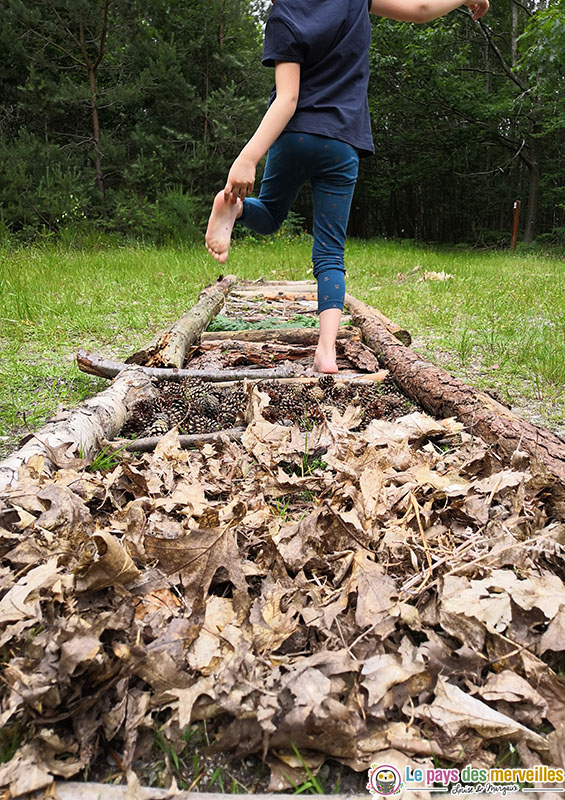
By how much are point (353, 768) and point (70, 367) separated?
2695 millimetres

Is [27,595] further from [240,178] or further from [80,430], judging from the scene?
[240,178]

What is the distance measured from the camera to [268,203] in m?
3.14

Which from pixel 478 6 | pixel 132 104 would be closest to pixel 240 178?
pixel 478 6

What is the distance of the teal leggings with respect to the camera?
2789 millimetres

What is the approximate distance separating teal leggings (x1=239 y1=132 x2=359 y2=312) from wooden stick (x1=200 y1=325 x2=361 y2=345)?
34.0 inches

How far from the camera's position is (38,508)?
1.41 meters

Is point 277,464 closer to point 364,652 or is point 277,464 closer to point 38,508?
point 38,508

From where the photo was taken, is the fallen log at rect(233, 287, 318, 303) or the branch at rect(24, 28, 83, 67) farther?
the branch at rect(24, 28, 83, 67)

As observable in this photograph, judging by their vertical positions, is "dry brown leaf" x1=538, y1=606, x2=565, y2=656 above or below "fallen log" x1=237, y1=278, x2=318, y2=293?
above

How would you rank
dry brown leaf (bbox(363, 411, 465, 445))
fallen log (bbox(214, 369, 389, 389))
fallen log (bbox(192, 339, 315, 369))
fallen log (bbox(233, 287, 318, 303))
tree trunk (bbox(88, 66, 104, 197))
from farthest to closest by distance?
tree trunk (bbox(88, 66, 104, 197))
fallen log (bbox(233, 287, 318, 303))
fallen log (bbox(192, 339, 315, 369))
fallen log (bbox(214, 369, 389, 389))
dry brown leaf (bbox(363, 411, 465, 445))

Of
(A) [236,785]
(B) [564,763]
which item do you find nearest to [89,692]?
(A) [236,785]

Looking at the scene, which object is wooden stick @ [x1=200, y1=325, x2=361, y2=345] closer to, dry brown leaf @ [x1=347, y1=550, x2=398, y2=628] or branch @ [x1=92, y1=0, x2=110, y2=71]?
dry brown leaf @ [x1=347, y1=550, x2=398, y2=628]

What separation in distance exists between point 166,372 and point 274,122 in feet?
4.17

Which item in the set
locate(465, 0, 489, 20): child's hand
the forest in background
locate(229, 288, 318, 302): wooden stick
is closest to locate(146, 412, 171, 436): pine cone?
locate(465, 0, 489, 20): child's hand
